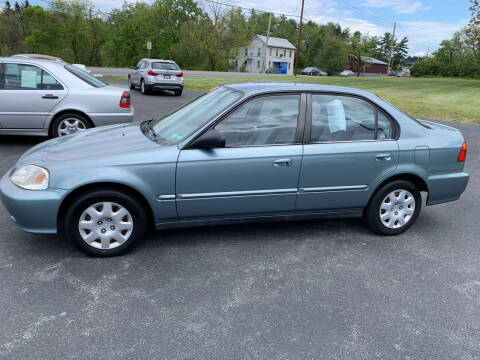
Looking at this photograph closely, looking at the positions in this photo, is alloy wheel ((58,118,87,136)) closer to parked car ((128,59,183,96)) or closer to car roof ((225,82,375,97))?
car roof ((225,82,375,97))

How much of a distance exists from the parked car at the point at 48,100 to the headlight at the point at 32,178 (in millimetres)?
4125

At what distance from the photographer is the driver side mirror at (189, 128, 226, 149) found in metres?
3.64

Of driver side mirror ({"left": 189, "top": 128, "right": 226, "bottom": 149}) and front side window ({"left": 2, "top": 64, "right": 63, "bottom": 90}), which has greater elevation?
front side window ({"left": 2, "top": 64, "right": 63, "bottom": 90})

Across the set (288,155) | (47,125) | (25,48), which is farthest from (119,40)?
(288,155)

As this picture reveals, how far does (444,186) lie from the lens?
4.44m

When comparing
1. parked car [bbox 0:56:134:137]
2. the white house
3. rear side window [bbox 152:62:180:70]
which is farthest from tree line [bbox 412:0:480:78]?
parked car [bbox 0:56:134:137]

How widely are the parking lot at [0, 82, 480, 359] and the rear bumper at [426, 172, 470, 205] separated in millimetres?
412

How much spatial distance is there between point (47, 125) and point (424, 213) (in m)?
6.29

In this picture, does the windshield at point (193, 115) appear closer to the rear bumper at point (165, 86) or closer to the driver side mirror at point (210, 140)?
the driver side mirror at point (210, 140)

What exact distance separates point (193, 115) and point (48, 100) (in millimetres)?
4251

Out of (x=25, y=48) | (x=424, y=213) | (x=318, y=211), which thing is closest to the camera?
(x=318, y=211)

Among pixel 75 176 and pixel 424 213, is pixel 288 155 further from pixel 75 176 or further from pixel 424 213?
pixel 424 213

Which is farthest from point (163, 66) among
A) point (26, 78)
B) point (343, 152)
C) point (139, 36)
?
point (139, 36)

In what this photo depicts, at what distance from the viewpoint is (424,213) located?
5238 mm
